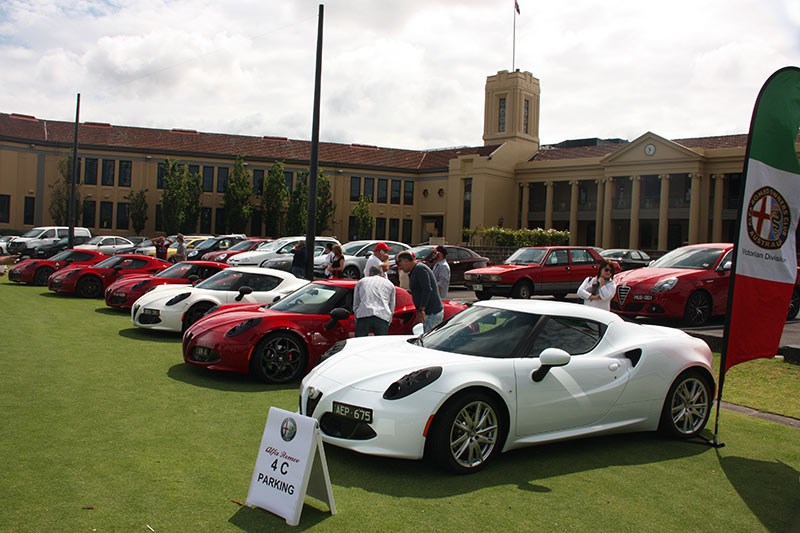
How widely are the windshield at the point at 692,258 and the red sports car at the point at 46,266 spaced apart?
1565 centimetres

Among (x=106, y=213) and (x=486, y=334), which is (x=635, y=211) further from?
A: (x=486, y=334)

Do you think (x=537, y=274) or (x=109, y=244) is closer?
(x=537, y=274)

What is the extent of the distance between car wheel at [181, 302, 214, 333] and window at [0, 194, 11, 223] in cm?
4762

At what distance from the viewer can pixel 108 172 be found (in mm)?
55250

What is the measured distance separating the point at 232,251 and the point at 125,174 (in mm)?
32777

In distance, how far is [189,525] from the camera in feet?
14.4

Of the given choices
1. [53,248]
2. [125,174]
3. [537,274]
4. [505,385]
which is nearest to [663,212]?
[537,274]

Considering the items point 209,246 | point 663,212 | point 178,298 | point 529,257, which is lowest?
point 178,298

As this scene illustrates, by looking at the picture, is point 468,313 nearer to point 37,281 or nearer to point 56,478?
point 56,478

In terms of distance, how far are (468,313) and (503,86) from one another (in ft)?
203

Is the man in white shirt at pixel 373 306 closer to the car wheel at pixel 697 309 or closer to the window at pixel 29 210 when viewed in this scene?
the car wheel at pixel 697 309

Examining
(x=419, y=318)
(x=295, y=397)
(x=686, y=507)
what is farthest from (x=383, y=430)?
(x=419, y=318)

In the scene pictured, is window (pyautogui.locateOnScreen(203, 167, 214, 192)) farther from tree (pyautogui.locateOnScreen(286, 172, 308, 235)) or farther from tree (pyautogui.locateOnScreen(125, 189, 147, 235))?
tree (pyautogui.locateOnScreen(286, 172, 308, 235))

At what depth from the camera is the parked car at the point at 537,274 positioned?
2000 cm
